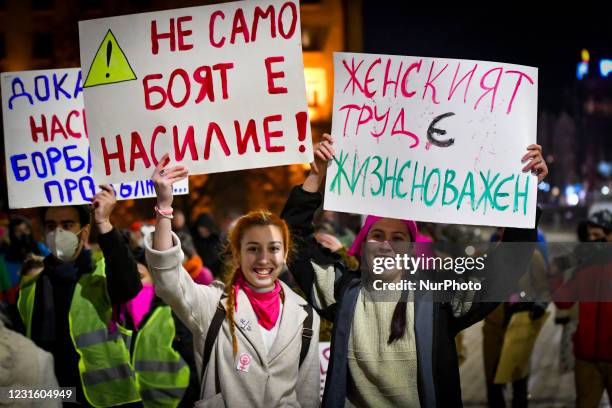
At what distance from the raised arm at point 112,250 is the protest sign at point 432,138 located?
40.9 inches

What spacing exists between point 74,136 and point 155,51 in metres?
0.90

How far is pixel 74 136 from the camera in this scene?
4.51m

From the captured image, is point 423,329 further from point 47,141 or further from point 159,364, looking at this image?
point 47,141

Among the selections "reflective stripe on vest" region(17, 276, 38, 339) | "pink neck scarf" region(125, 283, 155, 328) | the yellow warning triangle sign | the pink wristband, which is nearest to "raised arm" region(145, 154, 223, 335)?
the pink wristband

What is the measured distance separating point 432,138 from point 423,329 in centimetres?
96

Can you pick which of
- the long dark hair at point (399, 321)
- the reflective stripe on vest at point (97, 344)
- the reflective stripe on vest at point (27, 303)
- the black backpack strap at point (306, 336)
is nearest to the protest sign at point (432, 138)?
the long dark hair at point (399, 321)

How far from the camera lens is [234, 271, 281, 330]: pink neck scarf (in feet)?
11.2

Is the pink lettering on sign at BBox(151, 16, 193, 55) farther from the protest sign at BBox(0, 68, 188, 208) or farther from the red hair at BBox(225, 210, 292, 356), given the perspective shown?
the red hair at BBox(225, 210, 292, 356)

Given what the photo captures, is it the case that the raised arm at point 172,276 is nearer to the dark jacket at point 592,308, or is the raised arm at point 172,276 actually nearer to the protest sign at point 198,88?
the protest sign at point 198,88

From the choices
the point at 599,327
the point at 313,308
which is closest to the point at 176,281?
the point at 313,308

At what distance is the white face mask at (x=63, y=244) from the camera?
4348 millimetres

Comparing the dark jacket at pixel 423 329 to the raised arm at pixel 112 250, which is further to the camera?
the raised arm at pixel 112 250

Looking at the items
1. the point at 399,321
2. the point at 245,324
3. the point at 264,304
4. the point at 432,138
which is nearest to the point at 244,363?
the point at 245,324

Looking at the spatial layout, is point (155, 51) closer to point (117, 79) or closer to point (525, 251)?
point (117, 79)
